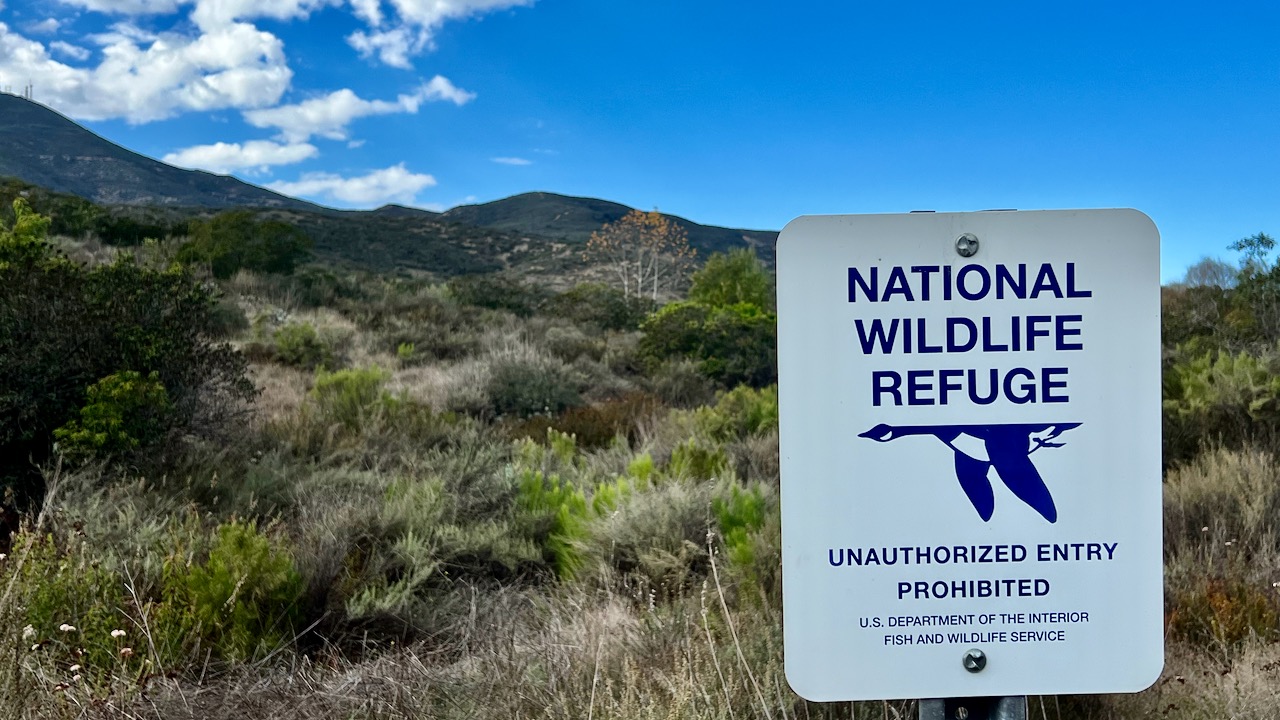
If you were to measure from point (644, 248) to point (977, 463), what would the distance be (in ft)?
129

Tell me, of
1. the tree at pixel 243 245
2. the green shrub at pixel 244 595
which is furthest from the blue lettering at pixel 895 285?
the tree at pixel 243 245

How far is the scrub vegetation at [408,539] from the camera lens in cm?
275

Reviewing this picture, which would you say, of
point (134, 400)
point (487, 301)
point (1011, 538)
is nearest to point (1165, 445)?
point (1011, 538)

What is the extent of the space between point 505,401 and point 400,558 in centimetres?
596

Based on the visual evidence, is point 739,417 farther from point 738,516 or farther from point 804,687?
point 804,687

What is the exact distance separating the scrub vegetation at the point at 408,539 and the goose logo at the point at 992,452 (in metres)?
0.81

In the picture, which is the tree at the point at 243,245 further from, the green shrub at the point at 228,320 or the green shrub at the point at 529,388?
the green shrub at the point at 529,388

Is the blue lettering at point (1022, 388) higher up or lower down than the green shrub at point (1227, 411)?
higher up

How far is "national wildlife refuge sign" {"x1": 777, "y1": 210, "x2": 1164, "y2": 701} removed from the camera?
1.71 meters

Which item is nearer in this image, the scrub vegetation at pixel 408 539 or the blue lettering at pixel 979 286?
the blue lettering at pixel 979 286

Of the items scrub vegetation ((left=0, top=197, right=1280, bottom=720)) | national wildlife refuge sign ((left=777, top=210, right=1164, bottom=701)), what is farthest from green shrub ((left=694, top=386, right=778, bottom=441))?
national wildlife refuge sign ((left=777, top=210, right=1164, bottom=701))

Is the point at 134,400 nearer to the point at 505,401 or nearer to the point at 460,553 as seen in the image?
the point at 460,553

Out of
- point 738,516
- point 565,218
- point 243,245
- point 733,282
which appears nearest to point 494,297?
point 243,245

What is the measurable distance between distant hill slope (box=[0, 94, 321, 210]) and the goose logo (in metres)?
87.5
